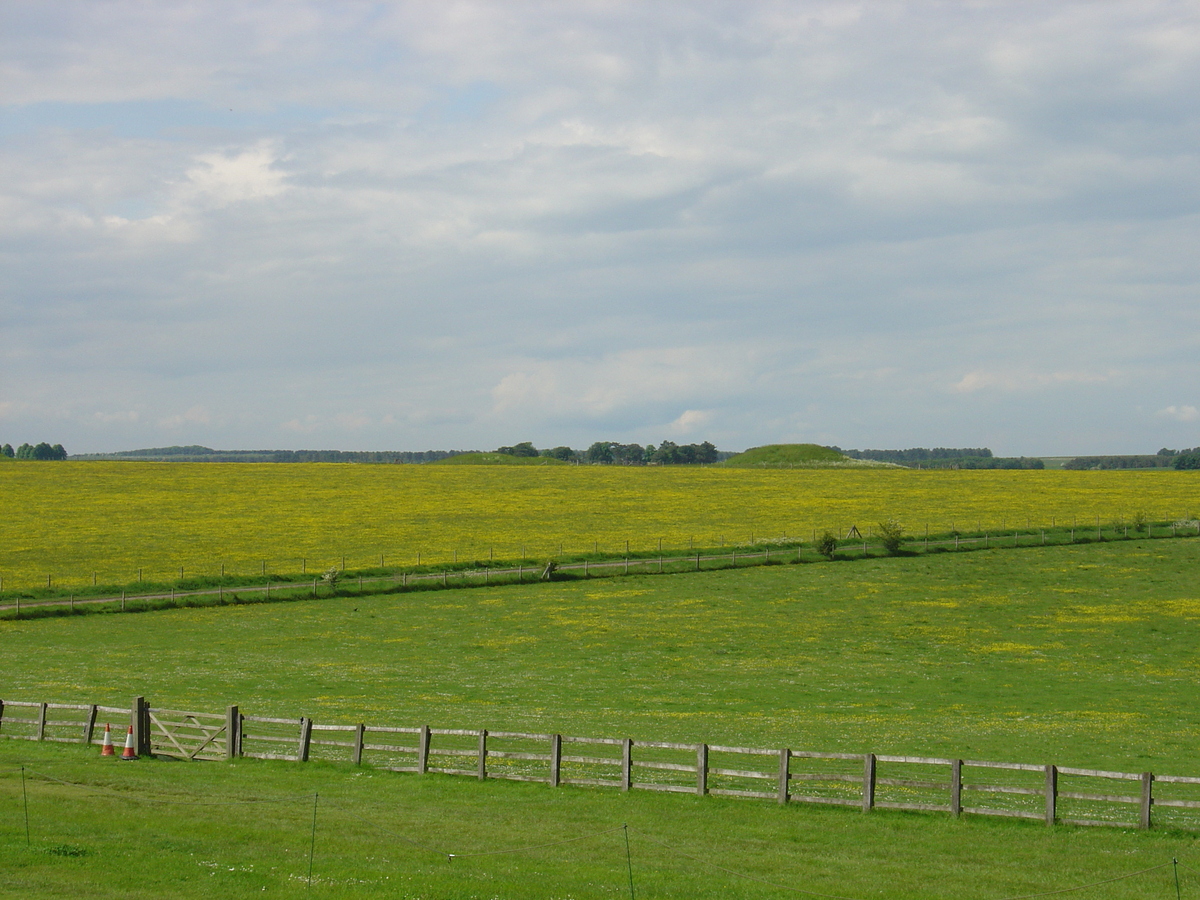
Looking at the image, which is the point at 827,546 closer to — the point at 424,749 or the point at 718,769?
the point at 718,769

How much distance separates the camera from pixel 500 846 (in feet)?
62.5

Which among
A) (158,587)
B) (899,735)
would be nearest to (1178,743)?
(899,735)

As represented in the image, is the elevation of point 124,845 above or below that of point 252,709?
above

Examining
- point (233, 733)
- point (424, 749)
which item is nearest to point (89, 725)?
point (233, 733)

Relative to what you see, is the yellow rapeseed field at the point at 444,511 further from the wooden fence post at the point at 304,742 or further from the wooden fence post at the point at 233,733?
the wooden fence post at the point at 304,742

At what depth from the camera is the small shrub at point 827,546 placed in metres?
85.8

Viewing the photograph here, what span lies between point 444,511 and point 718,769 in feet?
333

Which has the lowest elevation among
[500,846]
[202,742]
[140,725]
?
[202,742]

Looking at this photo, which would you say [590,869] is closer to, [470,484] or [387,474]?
[470,484]

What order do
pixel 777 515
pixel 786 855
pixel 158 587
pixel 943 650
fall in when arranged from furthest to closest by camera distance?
pixel 777 515 < pixel 158 587 < pixel 943 650 < pixel 786 855

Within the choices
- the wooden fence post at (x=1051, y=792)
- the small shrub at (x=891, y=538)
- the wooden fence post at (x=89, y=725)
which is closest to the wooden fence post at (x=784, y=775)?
the wooden fence post at (x=1051, y=792)

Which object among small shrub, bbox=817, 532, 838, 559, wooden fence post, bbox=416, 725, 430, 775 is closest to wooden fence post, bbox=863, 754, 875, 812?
wooden fence post, bbox=416, 725, 430, 775

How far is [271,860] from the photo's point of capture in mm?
17250

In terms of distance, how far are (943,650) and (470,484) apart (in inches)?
4372
